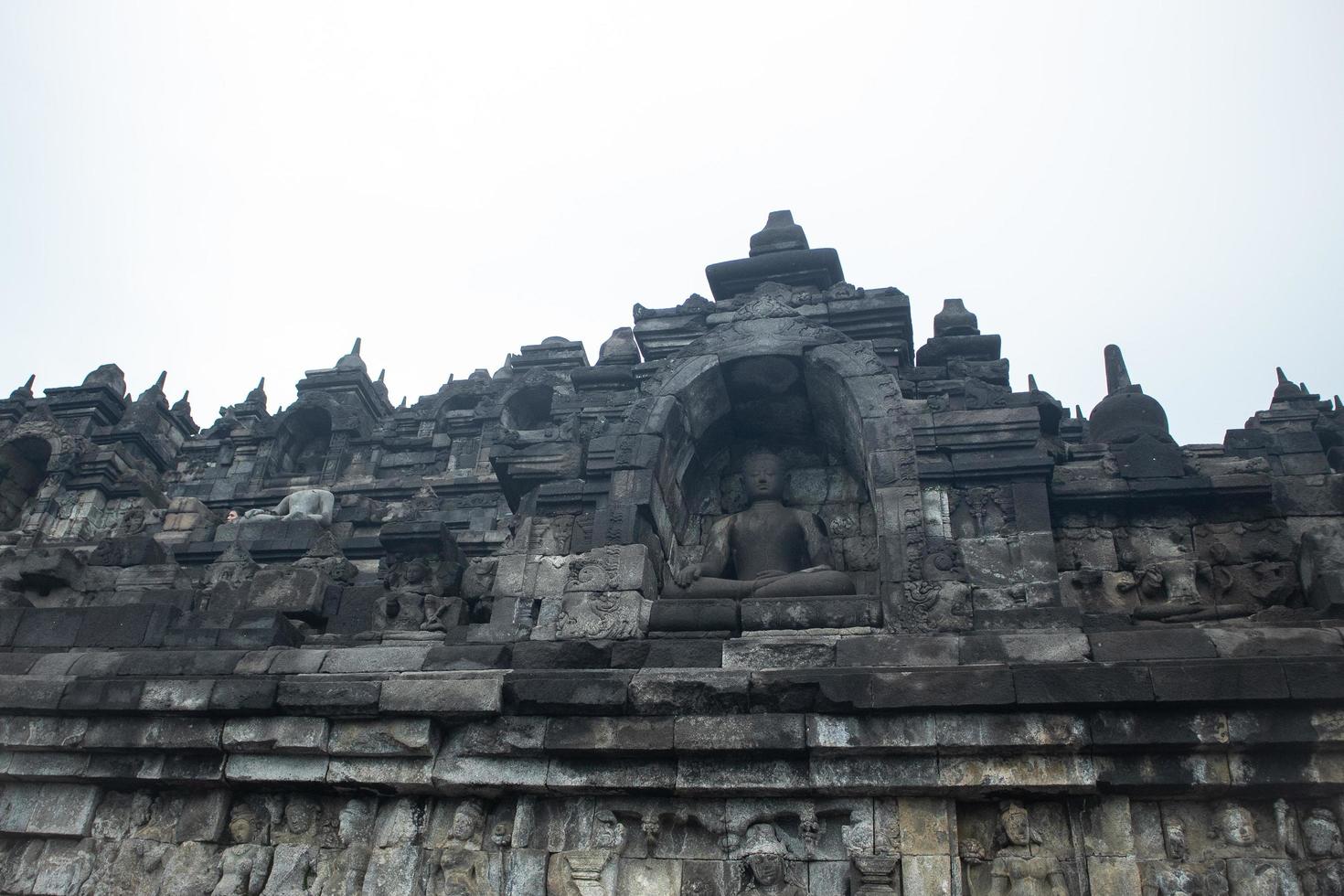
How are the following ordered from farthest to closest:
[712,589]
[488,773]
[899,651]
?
[712,589]
[488,773]
[899,651]

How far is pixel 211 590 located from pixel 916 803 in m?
7.77

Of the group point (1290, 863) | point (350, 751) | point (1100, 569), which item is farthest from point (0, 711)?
point (1290, 863)

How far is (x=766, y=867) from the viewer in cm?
829

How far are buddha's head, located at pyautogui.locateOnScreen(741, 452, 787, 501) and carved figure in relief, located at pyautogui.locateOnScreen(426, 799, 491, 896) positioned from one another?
484cm

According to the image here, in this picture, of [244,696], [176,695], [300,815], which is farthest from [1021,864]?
[176,695]

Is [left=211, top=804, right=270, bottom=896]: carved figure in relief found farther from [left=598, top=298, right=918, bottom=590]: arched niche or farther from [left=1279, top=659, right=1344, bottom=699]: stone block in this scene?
[left=1279, top=659, right=1344, bottom=699]: stone block

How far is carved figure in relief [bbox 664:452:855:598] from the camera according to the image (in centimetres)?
1077

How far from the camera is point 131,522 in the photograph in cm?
1622

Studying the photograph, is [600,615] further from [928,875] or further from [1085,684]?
[1085,684]

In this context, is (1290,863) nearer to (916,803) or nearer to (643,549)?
(916,803)

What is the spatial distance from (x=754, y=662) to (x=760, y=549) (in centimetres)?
253

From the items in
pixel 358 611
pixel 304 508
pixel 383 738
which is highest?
pixel 304 508

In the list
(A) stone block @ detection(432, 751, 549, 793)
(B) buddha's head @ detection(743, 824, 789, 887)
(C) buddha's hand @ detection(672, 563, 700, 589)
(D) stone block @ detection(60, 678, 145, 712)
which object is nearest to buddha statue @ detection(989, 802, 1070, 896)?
(B) buddha's head @ detection(743, 824, 789, 887)

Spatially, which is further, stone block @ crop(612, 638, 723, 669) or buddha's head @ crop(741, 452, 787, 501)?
buddha's head @ crop(741, 452, 787, 501)
